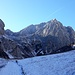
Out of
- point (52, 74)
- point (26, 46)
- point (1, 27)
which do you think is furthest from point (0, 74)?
point (26, 46)

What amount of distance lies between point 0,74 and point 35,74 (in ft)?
19.8

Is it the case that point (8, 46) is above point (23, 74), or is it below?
above

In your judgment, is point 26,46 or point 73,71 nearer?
point 73,71

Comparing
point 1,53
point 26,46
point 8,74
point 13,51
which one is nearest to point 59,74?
point 8,74

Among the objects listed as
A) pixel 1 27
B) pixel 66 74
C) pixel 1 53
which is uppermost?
pixel 1 27

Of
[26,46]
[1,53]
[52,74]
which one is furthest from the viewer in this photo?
[26,46]

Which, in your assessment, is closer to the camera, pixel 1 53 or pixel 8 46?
pixel 1 53

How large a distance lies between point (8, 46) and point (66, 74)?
109 m

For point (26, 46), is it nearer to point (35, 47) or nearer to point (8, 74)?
point (35, 47)

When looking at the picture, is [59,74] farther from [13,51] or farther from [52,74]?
[13,51]

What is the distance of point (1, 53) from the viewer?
273ft

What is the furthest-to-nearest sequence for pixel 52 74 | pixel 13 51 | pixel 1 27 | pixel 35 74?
1. pixel 1 27
2. pixel 13 51
3. pixel 35 74
4. pixel 52 74

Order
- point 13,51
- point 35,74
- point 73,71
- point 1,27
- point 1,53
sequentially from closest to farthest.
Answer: point 73,71 → point 35,74 → point 1,53 → point 13,51 → point 1,27

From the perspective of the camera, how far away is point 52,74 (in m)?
14.9
